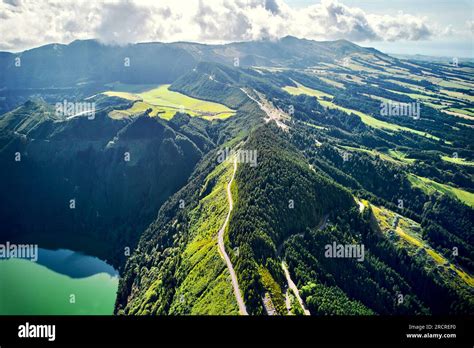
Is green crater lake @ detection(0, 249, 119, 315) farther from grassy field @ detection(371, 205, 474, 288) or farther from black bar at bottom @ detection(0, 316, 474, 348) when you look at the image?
black bar at bottom @ detection(0, 316, 474, 348)

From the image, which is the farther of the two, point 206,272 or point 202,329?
point 206,272

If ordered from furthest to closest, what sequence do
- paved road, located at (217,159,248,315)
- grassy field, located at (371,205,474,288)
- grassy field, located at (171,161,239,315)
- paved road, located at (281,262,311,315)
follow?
grassy field, located at (371,205,474,288) → grassy field, located at (171,161,239,315) → paved road, located at (281,262,311,315) → paved road, located at (217,159,248,315)

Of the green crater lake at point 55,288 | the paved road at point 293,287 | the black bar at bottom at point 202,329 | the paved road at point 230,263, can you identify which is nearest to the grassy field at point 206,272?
the paved road at point 230,263

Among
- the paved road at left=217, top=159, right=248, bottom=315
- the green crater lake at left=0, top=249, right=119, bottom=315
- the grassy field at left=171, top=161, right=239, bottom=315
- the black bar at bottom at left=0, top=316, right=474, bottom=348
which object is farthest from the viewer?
the green crater lake at left=0, top=249, right=119, bottom=315

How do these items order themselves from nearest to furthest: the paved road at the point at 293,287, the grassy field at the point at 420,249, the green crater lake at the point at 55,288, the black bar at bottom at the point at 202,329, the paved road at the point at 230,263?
the black bar at bottom at the point at 202,329 < the paved road at the point at 230,263 < the paved road at the point at 293,287 < the green crater lake at the point at 55,288 < the grassy field at the point at 420,249

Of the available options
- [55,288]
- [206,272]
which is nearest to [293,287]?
[206,272]

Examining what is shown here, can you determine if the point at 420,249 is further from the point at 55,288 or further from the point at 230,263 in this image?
the point at 55,288

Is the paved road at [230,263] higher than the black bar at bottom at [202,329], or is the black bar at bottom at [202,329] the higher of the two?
the black bar at bottom at [202,329]

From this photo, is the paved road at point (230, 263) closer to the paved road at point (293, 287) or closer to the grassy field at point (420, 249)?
the paved road at point (293, 287)

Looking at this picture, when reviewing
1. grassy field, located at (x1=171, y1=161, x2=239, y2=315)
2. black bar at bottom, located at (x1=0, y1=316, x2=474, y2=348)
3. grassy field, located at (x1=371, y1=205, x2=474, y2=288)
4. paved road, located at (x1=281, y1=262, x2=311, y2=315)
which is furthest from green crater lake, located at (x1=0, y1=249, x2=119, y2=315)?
black bar at bottom, located at (x1=0, y1=316, x2=474, y2=348)
